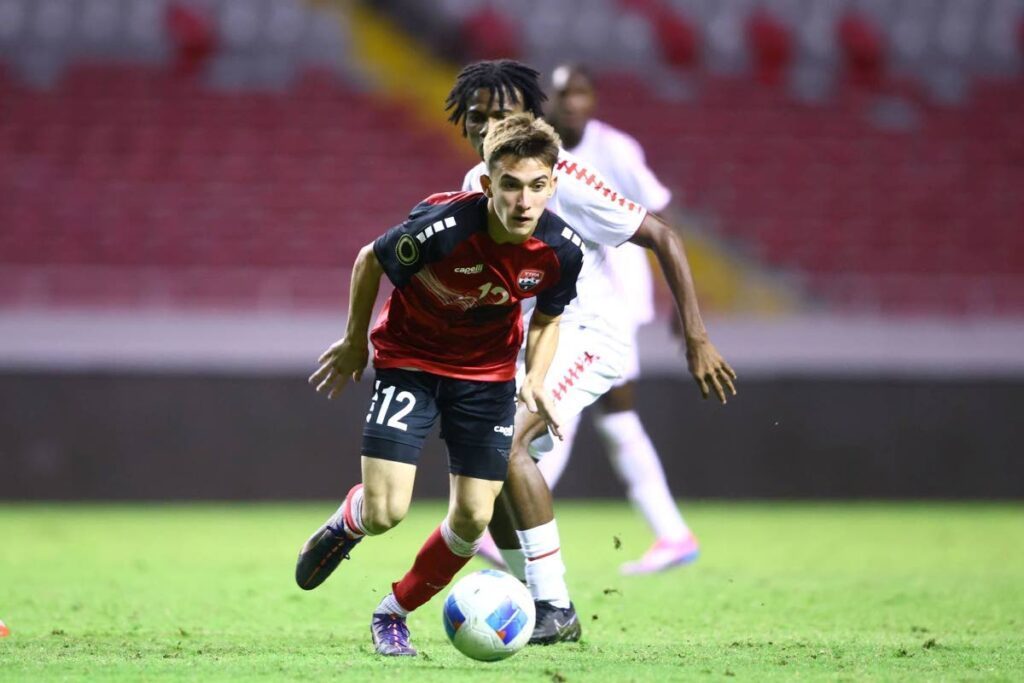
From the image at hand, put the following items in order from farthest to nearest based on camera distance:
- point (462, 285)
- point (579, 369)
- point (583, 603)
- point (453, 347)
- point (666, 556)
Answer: point (666, 556), point (583, 603), point (579, 369), point (453, 347), point (462, 285)

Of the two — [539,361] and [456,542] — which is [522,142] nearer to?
[539,361]

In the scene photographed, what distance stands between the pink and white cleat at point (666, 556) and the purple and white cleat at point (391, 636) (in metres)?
2.73

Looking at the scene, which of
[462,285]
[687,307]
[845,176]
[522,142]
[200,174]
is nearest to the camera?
[522,142]

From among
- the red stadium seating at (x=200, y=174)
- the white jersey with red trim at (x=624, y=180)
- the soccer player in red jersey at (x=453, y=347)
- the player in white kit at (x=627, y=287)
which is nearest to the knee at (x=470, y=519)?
the soccer player in red jersey at (x=453, y=347)

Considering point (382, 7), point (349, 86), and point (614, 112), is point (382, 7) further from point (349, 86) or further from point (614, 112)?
point (614, 112)

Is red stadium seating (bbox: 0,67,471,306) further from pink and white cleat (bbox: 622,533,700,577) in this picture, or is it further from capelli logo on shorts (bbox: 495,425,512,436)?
capelli logo on shorts (bbox: 495,425,512,436)

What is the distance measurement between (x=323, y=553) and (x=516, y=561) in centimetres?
80

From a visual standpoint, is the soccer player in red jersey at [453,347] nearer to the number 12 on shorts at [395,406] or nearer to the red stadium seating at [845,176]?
the number 12 on shorts at [395,406]

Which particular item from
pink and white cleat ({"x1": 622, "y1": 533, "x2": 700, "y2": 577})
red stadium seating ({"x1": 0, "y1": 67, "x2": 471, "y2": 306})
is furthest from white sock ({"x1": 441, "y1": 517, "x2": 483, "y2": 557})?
red stadium seating ({"x1": 0, "y1": 67, "x2": 471, "y2": 306})

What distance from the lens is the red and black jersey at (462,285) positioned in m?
4.78

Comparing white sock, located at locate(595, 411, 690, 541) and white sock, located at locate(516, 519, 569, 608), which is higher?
white sock, located at locate(516, 519, 569, 608)

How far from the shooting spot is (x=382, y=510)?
4.89m

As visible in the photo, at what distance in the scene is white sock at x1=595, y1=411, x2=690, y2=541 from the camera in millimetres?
7789

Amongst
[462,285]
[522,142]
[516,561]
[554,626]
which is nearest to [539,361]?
[462,285]
